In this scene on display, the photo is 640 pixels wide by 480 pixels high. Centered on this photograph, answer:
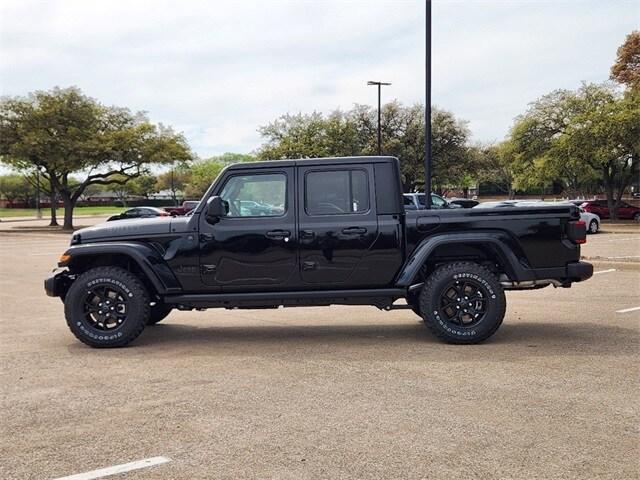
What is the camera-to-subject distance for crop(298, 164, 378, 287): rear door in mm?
6730

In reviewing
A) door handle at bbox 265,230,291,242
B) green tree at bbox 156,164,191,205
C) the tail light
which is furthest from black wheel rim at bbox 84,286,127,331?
green tree at bbox 156,164,191,205

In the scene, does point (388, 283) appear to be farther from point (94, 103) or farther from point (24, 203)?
point (24, 203)

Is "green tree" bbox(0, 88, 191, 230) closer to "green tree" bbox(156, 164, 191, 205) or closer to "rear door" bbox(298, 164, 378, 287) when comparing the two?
"rear door" bbox(298, 164, 378, 287)

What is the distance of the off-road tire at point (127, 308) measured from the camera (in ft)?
22.2

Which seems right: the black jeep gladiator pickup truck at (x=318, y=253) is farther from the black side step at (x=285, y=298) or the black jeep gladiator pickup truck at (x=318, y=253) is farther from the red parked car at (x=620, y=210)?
the red parked car at (x=620, y=210)

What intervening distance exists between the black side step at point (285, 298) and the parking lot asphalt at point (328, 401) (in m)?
0.46

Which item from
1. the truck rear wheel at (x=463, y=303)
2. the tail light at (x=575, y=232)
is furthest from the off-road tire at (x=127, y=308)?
the tail light at (x=575, y=232)

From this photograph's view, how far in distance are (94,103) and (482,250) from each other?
136ft

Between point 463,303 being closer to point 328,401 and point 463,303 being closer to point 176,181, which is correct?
point 328,401

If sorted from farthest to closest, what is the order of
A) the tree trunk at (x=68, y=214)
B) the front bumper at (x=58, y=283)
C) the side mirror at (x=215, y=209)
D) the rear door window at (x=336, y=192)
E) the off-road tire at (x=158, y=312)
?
the tree trunk at (x=68, y=214), the off-road tire at (x=158, y=312), the front bumper at (x=58, y=283), the rear door window at (x=336, y=192), the side mirror at (x=215, y=209)

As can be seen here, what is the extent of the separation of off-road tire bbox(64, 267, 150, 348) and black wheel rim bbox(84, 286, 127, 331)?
0.07 metres

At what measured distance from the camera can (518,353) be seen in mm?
6301

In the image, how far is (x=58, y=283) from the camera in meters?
7.05

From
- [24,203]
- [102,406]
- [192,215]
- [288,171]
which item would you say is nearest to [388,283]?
[288,171]
